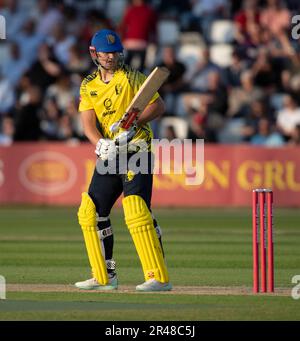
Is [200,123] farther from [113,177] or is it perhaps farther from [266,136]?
[113,177]

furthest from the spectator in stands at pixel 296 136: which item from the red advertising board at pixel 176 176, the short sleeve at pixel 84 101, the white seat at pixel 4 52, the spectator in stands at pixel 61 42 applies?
the short sleeve at pixel 84 101

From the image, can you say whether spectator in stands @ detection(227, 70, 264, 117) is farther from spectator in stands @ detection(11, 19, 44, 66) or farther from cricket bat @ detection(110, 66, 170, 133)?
cricket bat @ detection(110, 66, 170, 133)

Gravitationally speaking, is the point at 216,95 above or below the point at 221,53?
below

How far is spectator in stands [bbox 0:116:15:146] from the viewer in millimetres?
22688

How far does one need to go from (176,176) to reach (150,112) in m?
11.0

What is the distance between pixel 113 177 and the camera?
33.9 ft

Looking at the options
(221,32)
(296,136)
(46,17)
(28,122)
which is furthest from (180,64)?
(46,17)

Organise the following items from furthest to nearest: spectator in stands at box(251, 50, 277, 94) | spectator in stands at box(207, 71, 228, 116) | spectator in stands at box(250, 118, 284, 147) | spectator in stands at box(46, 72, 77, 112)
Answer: spectator in stands at box(46, 72, 77, 112), spectator in stands at box(251, 50, 277, 94), spectator in stands at box(207, 71, 228, 116), spectator in stands at box(250, 118, 284, 147)

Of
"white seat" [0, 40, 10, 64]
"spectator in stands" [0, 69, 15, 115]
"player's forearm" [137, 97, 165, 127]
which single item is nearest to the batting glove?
"player's forearm" [137, 97, 165, 127]

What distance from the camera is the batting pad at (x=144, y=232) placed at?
397 inches

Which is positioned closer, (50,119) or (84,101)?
(84,101)

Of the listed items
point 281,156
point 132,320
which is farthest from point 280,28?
point 132,320

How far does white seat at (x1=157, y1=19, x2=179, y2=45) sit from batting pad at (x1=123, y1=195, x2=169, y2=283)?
1424cm

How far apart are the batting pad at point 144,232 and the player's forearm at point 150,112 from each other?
636mm
